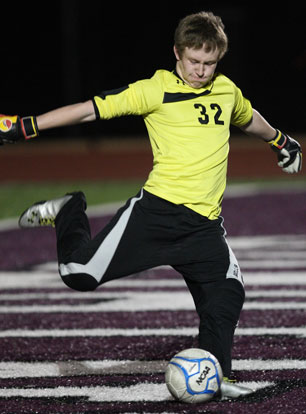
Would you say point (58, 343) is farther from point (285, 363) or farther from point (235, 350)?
point (285, 363)

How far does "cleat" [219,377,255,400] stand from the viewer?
15.1ft

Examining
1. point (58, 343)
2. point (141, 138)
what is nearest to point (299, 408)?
point (58, 343)

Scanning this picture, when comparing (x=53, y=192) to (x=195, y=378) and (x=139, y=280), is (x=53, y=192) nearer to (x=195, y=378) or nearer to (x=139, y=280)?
(x=139, y=280)

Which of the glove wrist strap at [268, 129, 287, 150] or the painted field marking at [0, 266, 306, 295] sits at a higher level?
the glove wrist strap at [268, 129, 287, 150]

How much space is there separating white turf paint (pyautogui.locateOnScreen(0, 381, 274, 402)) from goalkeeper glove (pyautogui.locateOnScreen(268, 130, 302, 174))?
1309mm

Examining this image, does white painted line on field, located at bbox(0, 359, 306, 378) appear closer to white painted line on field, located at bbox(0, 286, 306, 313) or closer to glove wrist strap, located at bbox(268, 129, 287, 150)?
glove wrist strap, located at bbox(268, 129, 287, 150)

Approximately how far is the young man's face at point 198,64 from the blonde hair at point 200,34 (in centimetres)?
2

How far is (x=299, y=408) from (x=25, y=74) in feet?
83.8

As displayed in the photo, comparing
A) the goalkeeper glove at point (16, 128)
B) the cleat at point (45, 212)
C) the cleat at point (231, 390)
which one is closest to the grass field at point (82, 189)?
the cleat at point (45, 212)

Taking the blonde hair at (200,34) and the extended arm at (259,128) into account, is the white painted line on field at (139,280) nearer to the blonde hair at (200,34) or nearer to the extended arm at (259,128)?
the extended arm at (259,128)

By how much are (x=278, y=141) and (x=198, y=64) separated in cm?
96

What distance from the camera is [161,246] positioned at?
4785 mm

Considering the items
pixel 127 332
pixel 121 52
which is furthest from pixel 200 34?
pixel 121 52

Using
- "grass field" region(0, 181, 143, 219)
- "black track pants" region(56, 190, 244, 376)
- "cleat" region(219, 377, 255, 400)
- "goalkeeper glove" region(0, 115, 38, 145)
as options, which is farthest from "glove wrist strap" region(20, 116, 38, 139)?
"grass field" region(0, 181, 143, 219)
